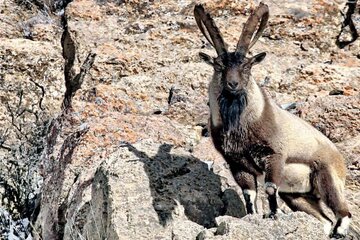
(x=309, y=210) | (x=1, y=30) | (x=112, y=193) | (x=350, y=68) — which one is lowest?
(x=309, y=210)

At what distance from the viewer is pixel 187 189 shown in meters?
7.45

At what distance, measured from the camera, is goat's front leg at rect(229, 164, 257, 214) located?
298 inches

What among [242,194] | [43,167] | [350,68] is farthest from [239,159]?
[350,68]

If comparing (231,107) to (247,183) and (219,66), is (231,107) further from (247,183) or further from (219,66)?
(247,183)

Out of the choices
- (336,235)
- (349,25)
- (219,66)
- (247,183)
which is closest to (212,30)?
(219,66)

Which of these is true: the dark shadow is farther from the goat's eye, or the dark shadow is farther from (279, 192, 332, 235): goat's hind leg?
the goat's eye

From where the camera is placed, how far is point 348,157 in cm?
875

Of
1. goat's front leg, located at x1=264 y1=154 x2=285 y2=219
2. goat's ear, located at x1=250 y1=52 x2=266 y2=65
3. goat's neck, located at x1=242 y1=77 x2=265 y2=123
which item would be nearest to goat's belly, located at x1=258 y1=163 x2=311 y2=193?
goat's front leg, located at x1=264 y1=154 x2=285 y2=219

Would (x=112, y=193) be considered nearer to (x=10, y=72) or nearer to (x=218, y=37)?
(x=218, y=37)

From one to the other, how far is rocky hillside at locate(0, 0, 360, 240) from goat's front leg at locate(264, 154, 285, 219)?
0.37 metres

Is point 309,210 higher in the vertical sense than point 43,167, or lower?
lower

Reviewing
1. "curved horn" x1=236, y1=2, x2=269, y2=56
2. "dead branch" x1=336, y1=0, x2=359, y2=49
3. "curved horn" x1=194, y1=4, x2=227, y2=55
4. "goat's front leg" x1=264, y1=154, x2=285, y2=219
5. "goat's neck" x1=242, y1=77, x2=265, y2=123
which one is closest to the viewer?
"goat's front leg" x1=264, y1=154, x2=285, y2=219

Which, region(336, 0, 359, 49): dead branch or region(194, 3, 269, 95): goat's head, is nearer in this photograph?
region(194, 3, 269, 95): goat's head

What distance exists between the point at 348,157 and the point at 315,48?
3.43 meters
